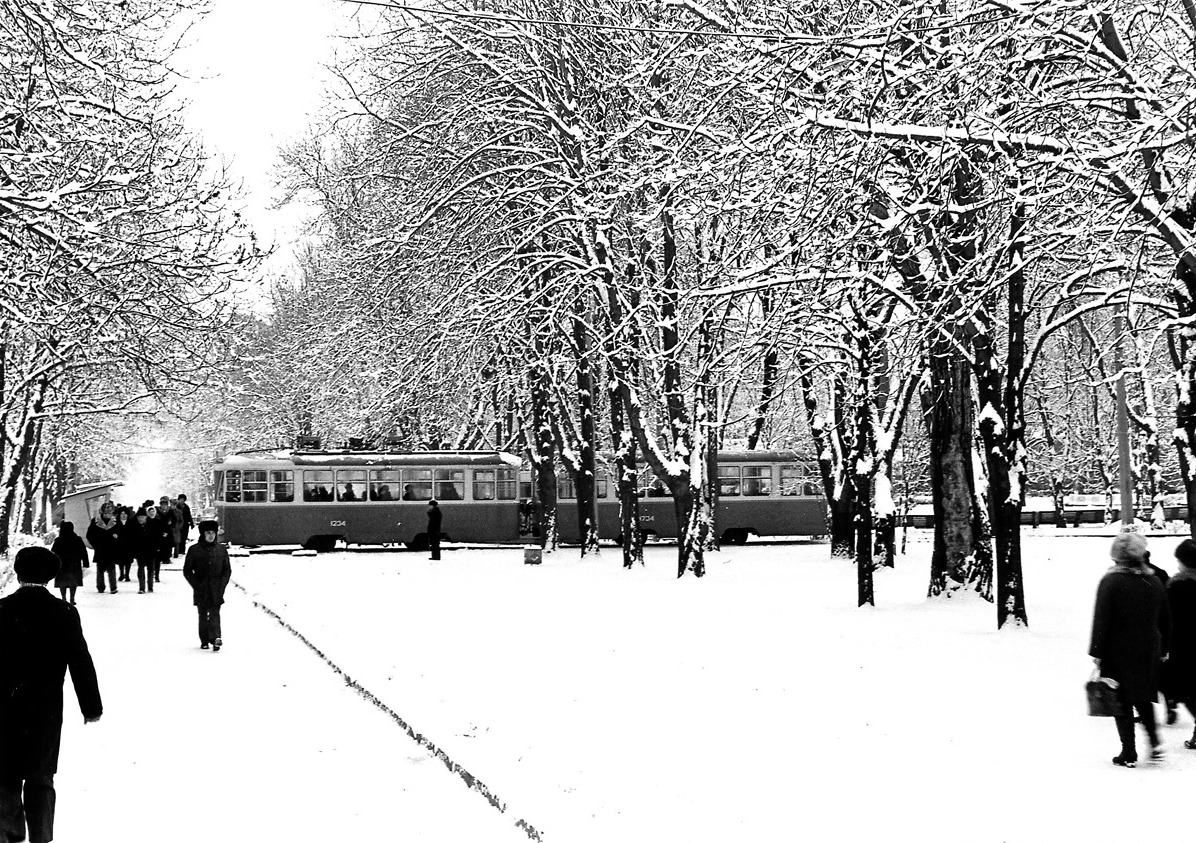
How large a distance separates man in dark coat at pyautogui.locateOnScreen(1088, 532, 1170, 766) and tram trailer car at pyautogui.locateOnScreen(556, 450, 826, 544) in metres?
37.0

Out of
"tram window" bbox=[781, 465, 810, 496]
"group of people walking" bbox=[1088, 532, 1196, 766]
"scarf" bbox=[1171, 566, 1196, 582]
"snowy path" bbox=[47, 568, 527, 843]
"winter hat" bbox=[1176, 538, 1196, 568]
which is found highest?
"tram window" bbox=[781, 465, 810, 496]

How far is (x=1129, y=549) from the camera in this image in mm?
9180

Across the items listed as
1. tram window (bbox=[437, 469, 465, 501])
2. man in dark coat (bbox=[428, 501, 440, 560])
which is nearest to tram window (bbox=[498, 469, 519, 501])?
tram window (bbox=[437, 469, 465, 501])

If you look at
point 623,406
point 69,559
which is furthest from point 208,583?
point 623,406

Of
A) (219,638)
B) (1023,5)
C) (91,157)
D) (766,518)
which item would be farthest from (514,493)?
(1023,5)

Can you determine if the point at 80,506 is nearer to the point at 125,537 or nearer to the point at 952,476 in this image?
the point at 125,537

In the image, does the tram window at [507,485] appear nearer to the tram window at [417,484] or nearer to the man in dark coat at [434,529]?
the tram window at [417,484]

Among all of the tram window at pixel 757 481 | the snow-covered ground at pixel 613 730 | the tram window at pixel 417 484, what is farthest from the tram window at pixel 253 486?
the snow-covered ground at pixel 613 730

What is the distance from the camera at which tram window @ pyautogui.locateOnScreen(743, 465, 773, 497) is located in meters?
47.1

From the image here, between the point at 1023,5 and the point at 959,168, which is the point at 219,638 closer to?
the point at 959,168

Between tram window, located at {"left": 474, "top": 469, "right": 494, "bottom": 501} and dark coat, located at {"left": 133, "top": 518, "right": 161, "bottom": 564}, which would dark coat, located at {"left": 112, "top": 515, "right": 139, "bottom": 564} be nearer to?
dark coat, located at {"left": 133, "top": 518, "right": 161, "bottom": 564}

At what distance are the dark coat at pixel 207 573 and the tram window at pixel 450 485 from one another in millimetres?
27220

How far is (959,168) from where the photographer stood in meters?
16.0

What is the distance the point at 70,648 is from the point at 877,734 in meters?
5.76
